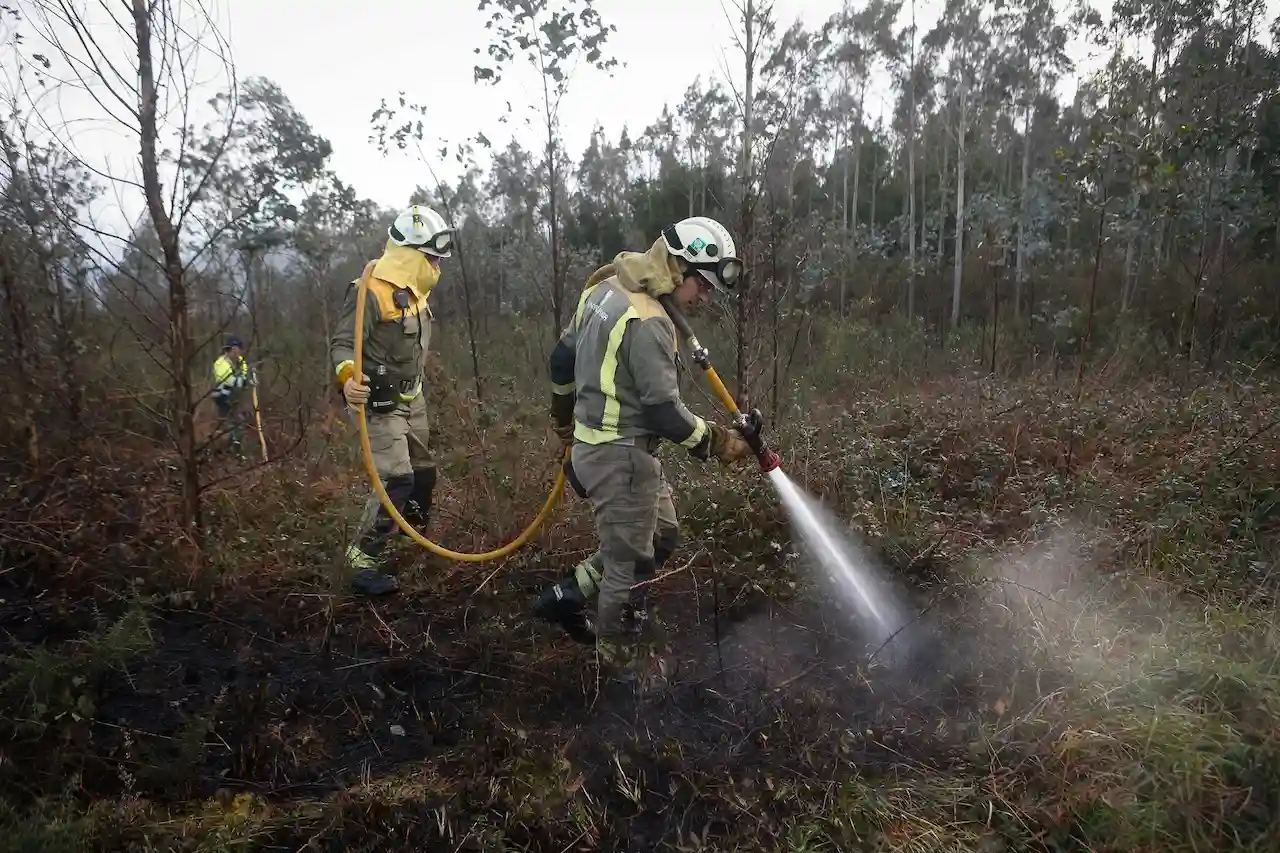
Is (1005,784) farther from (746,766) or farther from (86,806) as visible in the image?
(86,806)

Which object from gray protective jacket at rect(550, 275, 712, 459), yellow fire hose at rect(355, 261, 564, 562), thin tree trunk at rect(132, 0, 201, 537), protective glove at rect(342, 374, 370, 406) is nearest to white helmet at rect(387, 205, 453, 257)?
yellow fire hose at rect(355, 261, 564, 562)

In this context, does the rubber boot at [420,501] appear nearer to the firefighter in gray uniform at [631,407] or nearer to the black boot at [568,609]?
the black boot at [568,609]

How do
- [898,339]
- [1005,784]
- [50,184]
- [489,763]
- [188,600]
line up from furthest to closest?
[898,339]
[50,184]
[188,600]
[489,763]
[1005,784]

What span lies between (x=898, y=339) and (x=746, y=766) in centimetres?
1181

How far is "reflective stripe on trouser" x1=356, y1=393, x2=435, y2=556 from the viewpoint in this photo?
14.8ft

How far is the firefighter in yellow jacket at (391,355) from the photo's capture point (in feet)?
14.5

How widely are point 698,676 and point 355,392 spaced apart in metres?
2.33

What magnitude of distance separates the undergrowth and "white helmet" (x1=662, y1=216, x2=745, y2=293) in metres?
1.65

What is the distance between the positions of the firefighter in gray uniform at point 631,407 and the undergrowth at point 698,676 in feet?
1.21

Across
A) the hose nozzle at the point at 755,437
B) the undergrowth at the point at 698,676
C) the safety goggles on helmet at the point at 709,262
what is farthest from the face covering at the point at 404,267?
the hose nozzle at the point at 755,437

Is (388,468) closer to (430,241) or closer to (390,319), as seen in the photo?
(390,319)

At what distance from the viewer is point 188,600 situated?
427 cm

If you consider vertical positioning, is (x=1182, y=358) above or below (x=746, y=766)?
above

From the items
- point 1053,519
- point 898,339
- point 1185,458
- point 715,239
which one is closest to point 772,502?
point 1053,519
